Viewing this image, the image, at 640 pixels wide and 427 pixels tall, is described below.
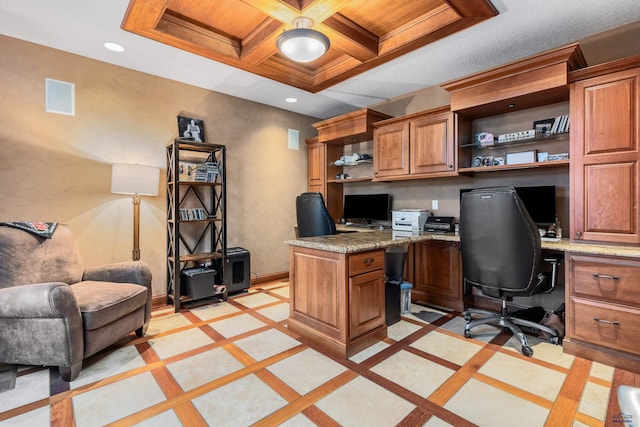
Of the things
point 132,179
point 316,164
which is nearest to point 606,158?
point 316,164

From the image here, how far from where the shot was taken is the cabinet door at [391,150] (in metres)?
3.79

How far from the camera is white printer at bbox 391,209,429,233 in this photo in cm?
359

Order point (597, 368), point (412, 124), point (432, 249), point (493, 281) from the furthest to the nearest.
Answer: point (412, 124), point (432, 249), point (493, 281), point (597, 368)

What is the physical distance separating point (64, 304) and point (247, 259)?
220cm

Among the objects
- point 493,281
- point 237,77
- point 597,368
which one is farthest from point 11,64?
point 597,368

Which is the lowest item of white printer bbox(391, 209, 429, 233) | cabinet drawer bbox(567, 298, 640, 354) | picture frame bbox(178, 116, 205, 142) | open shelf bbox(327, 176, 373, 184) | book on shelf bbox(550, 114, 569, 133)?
cabinet drawer bbox(567, 298, 640, 354)

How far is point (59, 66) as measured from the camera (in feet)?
9.80

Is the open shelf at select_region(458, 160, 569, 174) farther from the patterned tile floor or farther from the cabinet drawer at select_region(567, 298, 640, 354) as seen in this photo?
the patterned tile floor

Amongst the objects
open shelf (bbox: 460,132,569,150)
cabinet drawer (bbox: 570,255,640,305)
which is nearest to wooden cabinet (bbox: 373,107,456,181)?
open shelf (bbox: 460,132,569,150)

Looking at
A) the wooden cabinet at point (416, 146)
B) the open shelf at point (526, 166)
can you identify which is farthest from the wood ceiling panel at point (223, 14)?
the open shelf at point (526, 166)

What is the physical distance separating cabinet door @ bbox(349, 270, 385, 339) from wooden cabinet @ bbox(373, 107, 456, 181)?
1.64m

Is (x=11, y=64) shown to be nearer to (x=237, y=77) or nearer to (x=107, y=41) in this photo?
(x=107, y=41)

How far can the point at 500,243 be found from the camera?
2.36m

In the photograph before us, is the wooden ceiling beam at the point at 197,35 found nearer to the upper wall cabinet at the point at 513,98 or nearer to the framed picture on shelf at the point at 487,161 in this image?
the upper wall cabinet at the point at 513,98
